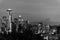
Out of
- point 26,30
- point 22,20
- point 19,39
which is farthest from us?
point 22,20

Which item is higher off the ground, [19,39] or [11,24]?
[11,24]

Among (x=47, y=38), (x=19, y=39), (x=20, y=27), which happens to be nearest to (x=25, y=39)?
(x=19, y=39)

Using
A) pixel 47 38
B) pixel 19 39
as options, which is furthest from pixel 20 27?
pixel 47 38

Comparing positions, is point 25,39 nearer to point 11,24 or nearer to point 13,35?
point 13,35

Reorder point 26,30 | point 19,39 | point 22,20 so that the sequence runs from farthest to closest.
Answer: point 22,20
point 26,30
point 19,39

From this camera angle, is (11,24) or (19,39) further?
(11,24)

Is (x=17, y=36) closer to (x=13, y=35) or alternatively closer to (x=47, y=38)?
(x=13, y=35)

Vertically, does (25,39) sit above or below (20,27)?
below

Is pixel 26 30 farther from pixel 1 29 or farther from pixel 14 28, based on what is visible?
pixel 1 29
